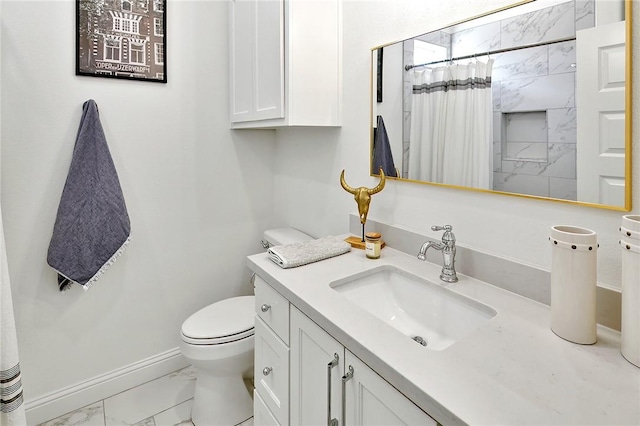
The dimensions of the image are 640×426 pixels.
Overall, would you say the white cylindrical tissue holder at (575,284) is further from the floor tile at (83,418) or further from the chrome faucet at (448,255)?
the floor tile at (83,418)

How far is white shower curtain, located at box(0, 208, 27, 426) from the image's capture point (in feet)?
3.22

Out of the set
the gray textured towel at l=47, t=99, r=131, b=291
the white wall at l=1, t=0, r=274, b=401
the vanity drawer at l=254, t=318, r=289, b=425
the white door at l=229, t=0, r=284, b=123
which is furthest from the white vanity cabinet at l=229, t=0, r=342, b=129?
the vanity drawer at l=254, t=318, r=289, b=425

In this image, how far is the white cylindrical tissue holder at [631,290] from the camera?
686mm

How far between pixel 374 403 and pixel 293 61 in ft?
4.31

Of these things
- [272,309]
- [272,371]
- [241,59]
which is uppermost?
[241,59]

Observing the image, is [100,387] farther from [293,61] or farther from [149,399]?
[293,61]

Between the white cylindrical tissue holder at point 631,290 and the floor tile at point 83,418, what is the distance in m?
2.07

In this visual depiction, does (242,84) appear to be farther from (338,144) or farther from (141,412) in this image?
(141,412)

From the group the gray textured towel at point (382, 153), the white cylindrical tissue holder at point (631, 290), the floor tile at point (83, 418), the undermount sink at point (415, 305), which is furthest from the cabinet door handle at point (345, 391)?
the floor tile at point (83, 418)

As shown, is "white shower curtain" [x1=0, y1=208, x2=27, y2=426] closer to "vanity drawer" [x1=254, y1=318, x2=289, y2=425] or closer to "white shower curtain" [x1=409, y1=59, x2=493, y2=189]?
"vanity drawer" [x1=254, y1=318, x2=289, y2=425]

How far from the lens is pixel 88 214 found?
1646 mm

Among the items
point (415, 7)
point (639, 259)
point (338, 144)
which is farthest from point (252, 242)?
point (639, 259)

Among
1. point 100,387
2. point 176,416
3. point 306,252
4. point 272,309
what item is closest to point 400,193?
point 306,252

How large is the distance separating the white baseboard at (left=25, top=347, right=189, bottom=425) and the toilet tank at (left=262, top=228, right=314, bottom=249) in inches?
33.1
